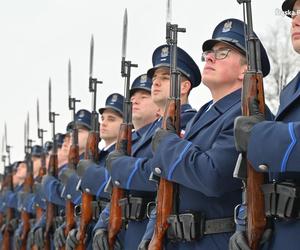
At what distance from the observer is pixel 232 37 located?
4449mm

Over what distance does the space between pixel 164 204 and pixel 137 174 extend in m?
0.74

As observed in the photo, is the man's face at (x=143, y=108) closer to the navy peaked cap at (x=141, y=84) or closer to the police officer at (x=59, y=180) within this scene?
the navy peaked cap at (x=141, y=84)

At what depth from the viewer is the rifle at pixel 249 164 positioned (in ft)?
11.1

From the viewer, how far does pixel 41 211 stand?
9.48 metres

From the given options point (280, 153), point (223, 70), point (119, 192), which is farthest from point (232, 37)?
point (119, 192)

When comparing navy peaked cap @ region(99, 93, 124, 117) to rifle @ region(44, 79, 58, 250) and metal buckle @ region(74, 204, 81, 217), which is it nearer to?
metal buckle @ region(74, 204, 81, 217)

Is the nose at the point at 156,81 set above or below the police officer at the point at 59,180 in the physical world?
above

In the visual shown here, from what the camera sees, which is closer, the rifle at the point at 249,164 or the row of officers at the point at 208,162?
the row of officers at the point at 208,162

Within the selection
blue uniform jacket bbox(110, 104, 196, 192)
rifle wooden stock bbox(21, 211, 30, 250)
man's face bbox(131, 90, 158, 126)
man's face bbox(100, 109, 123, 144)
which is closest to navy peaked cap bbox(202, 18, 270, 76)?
A: blue uniform jacket bbox(110, 104, 196, 192)

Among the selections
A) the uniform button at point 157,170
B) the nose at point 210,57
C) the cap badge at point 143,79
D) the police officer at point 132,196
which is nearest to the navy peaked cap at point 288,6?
the nose at point 210,57

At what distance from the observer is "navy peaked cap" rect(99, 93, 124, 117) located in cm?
739

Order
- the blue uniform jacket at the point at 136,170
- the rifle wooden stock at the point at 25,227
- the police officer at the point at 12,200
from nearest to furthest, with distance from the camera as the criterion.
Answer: the blue uniform jacket at the point at 136,170 < the rifle wooden stock at the point at 25,227 < the police officer at the point at 12,200

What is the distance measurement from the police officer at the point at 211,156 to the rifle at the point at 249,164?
0.41 m

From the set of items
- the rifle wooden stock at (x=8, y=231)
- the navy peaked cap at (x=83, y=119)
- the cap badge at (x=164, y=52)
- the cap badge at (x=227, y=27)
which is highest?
the cap badge at (x=164, y=52)
